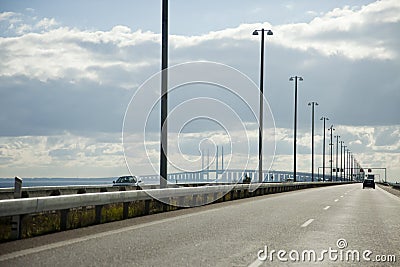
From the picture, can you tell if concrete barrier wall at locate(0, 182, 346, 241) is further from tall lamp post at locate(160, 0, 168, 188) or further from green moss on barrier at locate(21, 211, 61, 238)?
tall lamp post at locate(160, 0, 168, 188)

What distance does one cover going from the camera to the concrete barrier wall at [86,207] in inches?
477

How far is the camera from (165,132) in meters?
21.8

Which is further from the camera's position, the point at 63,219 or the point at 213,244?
the point at 63,219

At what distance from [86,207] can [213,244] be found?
726 cm

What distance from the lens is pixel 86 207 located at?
17688 mm

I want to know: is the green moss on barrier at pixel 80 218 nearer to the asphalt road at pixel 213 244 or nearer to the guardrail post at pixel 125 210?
the asphalt road at pixel 213 244

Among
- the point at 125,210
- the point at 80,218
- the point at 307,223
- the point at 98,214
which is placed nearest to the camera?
the point at 80,218

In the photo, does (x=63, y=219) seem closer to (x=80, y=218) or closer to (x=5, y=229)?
(x=80, y=218)

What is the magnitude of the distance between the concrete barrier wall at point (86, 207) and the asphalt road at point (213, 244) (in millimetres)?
565

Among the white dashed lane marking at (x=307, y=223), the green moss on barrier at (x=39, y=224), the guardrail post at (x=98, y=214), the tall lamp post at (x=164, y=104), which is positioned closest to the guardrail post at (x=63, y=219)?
the green moss on barrier at (x=39, y=224)

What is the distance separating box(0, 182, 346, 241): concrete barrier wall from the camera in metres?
12.1

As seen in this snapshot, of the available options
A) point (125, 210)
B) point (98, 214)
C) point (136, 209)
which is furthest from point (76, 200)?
point (136, 209)

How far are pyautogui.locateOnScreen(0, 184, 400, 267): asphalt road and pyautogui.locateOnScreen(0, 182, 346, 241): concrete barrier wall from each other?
22.2 inches

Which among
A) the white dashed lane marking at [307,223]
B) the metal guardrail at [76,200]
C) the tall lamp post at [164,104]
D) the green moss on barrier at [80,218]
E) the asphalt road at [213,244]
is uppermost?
the tall lamp post at [164,104]
